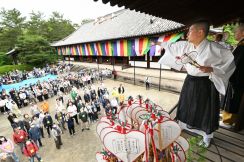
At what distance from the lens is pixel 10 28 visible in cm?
3328

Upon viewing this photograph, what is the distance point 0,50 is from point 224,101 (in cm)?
4075

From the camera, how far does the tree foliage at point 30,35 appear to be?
24.9 metres

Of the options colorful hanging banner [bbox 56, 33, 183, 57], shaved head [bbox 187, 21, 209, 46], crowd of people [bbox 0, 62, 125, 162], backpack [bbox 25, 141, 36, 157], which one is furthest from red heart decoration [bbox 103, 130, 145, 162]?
colorful hanging banner [bbox 56, 33, 183, 57]

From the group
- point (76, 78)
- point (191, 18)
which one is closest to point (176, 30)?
point (191, 18)

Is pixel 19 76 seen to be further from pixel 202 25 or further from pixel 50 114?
pixel 202 25

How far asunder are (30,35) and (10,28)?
41.8 ft

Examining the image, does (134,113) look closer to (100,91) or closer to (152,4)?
(152,4)

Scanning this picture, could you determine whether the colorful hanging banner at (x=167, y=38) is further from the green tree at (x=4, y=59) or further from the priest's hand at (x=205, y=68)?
the green tree at (x=4, y=59)

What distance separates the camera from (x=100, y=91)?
1166cm

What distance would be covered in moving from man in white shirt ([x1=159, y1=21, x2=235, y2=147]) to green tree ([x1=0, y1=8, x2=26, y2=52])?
3946 cm

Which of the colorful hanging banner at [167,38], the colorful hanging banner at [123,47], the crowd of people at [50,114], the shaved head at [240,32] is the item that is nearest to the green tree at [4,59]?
the colorful hanging banner at [123,47]

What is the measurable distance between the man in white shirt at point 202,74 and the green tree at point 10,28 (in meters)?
39.5

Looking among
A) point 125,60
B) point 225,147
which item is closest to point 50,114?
point 125,60

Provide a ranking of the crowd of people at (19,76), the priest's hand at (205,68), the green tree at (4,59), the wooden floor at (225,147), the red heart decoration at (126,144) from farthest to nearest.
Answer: the green tree at (4,59) → the crowd of people at (19,76) → the wooden floor at (225,147) → the priest's hand at (205,68) → the red heart decoration at (126,144)
